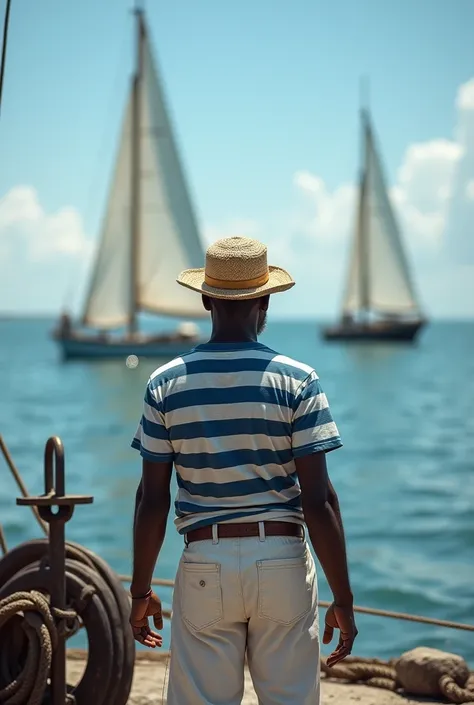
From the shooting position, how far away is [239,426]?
8.50 feet

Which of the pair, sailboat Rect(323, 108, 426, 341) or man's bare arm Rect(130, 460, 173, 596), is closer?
man's bare arm Rect(130, 460, 173, 596)

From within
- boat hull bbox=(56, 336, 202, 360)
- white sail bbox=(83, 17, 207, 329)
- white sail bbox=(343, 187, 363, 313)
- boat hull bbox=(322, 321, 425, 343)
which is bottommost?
boat hull bbox=(322, 321, 425, 343)

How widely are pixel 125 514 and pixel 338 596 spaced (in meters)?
14.3

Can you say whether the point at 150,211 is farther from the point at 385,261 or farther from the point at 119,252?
the point at 385,261

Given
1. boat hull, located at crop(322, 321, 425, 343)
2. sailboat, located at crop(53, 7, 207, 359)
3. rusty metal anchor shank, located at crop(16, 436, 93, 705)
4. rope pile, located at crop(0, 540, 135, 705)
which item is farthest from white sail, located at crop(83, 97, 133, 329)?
rusty metal anchor shank, located at crop(16, 436, 93, 705)

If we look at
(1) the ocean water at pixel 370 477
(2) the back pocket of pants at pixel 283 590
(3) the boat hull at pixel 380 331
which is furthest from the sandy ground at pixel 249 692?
(3) the boat hull at pixel 380 331

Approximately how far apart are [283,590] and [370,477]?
1911 centimetres

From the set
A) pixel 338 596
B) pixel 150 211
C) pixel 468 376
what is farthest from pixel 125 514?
pixel 468 376

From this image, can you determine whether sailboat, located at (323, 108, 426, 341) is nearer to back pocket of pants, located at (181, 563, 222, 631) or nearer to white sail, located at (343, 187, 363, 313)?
white sail, located at (343, 187, 363, 313)

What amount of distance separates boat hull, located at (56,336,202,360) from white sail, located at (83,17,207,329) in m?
3.24

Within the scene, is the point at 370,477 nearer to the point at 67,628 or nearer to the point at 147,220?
the point at 67,628

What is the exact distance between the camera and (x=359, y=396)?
140 feet

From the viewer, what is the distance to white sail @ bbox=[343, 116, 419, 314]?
59.1 m

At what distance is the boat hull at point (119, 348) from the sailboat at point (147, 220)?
10.1 feet
